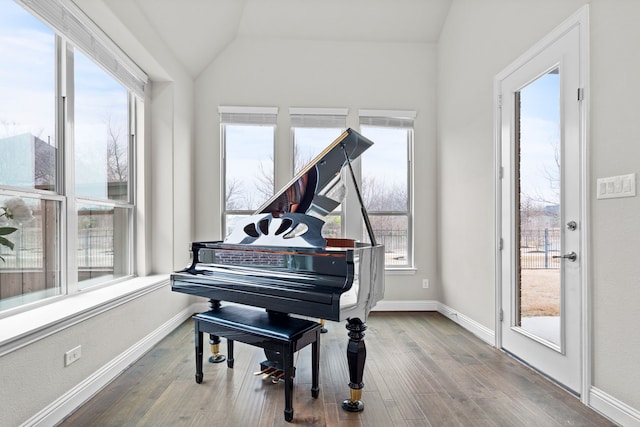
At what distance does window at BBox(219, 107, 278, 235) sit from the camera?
4.47 meters

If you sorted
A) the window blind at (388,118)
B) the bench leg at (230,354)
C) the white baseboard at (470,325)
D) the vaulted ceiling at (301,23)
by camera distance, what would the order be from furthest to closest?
1. the window blind at (388,118)
2. the vaulted ceiling at (301,23)
3. the white baseboard at (470,325)
4. the bench leg at (230,354)

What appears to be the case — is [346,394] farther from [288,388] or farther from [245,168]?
[245,168]

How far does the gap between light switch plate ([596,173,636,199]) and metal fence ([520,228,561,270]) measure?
461mm

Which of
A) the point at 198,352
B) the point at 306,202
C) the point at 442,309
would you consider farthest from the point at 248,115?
the point at 442,309

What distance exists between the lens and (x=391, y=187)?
4.61 metres

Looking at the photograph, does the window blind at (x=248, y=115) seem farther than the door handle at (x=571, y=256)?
Yes

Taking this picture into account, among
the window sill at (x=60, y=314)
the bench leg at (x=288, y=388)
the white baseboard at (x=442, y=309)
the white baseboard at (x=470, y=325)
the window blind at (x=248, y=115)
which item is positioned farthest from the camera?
the window blind at (x=248, y=115)

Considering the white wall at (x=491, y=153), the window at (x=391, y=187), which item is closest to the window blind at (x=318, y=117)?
the window at (x=391, y=187)

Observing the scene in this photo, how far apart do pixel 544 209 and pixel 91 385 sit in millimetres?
3402

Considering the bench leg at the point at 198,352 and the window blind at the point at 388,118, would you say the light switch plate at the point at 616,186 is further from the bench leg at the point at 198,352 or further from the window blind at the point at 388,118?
the bench leg at the point at 198,352

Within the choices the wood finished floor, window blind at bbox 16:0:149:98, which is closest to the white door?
the wood finished floor

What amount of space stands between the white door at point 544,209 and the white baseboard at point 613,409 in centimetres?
15

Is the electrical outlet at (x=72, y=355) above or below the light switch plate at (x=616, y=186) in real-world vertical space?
below

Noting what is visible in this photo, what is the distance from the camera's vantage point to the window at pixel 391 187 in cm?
458
